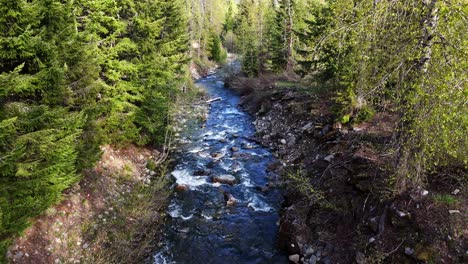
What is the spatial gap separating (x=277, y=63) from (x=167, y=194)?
21.6m

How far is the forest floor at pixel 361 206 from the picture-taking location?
284 inches

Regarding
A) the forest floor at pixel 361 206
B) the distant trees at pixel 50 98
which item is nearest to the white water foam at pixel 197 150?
the distant trees at pixel 50 98

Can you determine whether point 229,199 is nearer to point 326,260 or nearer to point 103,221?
point 103,221

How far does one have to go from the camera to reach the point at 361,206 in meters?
9.28

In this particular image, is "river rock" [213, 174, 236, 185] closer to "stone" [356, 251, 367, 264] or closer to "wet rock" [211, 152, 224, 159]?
"wet rock" [211, 152, 224, 159]

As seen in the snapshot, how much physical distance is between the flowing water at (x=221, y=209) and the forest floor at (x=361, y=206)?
0.90 m

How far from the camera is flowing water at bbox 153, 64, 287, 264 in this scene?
34.3 ft

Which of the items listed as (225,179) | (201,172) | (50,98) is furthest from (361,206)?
(50,98)

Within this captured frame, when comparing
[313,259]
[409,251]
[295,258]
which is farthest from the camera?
[295,258]

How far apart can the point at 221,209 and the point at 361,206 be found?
239 inches

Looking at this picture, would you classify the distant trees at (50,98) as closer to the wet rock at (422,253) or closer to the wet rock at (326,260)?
the wet rock at (326,260)

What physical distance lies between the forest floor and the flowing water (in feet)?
2.94

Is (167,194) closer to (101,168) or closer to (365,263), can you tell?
(101,168)

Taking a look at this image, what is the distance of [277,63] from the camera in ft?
101
